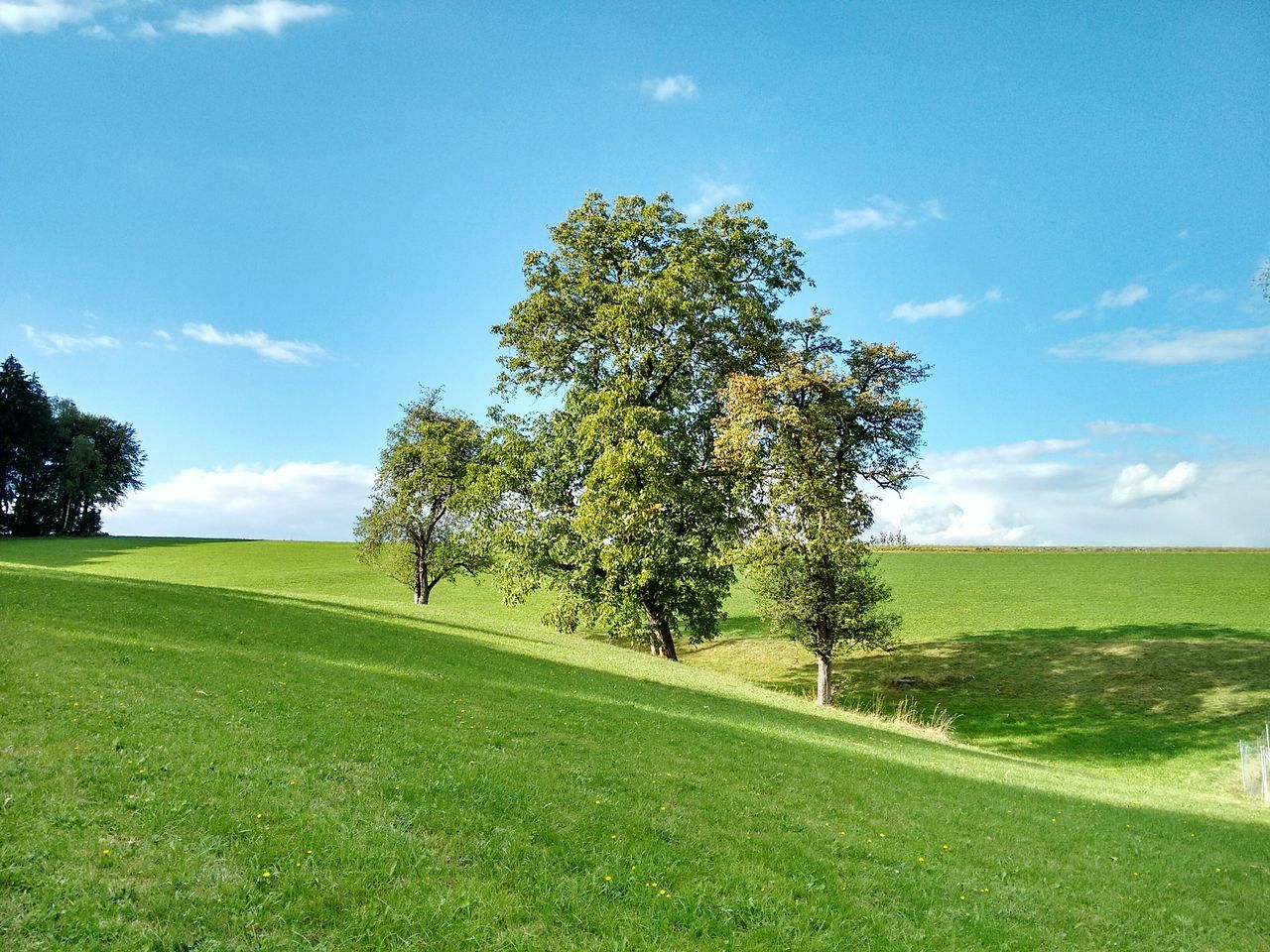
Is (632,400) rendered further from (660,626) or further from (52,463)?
(52,463)

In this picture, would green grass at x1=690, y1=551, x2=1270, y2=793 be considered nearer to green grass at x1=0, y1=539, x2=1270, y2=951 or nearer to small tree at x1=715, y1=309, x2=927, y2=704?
small tree at x1=715, y1=309, x2=927, y2=704

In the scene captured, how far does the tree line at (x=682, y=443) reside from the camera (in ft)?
Result: 113

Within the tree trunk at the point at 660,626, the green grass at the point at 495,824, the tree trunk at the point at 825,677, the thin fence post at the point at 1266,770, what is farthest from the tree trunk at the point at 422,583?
the thin fence post at the point at 1266,770

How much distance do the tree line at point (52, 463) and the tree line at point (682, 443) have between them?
88.0 meters

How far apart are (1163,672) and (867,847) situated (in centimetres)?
4258

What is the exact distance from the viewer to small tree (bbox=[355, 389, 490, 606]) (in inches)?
2132

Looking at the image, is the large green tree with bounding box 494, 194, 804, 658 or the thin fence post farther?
the large green tree with bounding box 494, 194, 804, 658

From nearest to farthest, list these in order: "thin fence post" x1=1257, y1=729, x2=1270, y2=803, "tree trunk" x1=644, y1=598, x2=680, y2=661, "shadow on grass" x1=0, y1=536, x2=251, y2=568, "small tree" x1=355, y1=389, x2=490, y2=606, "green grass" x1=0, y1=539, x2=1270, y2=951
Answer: "green grass" x1=0, y1=539, x2=1270, y2=951 < "thin fence post" x1=1257, y1=729, x2=1270, y2=803 < "tree trunk" x1=644, y1=598, x2=680, y2=661 < "small tree" x1=355, y1=389, x2=490, y2=606 < "shadow on grass" x1=0, y1=536, x2=251, y2=568

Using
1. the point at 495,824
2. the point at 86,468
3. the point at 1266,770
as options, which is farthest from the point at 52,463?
the point at 1266,770

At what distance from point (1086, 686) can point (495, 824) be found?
44.0 m

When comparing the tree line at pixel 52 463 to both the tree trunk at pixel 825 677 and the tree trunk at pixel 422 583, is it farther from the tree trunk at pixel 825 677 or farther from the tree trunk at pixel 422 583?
the tree trunk at pixel 825 677

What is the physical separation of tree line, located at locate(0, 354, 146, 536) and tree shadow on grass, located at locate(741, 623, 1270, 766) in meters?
102

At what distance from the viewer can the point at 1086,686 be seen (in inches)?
1670

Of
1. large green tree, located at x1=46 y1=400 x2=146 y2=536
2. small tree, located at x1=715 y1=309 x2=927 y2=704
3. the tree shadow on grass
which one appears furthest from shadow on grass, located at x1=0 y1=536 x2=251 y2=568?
the tree shadow on grass
